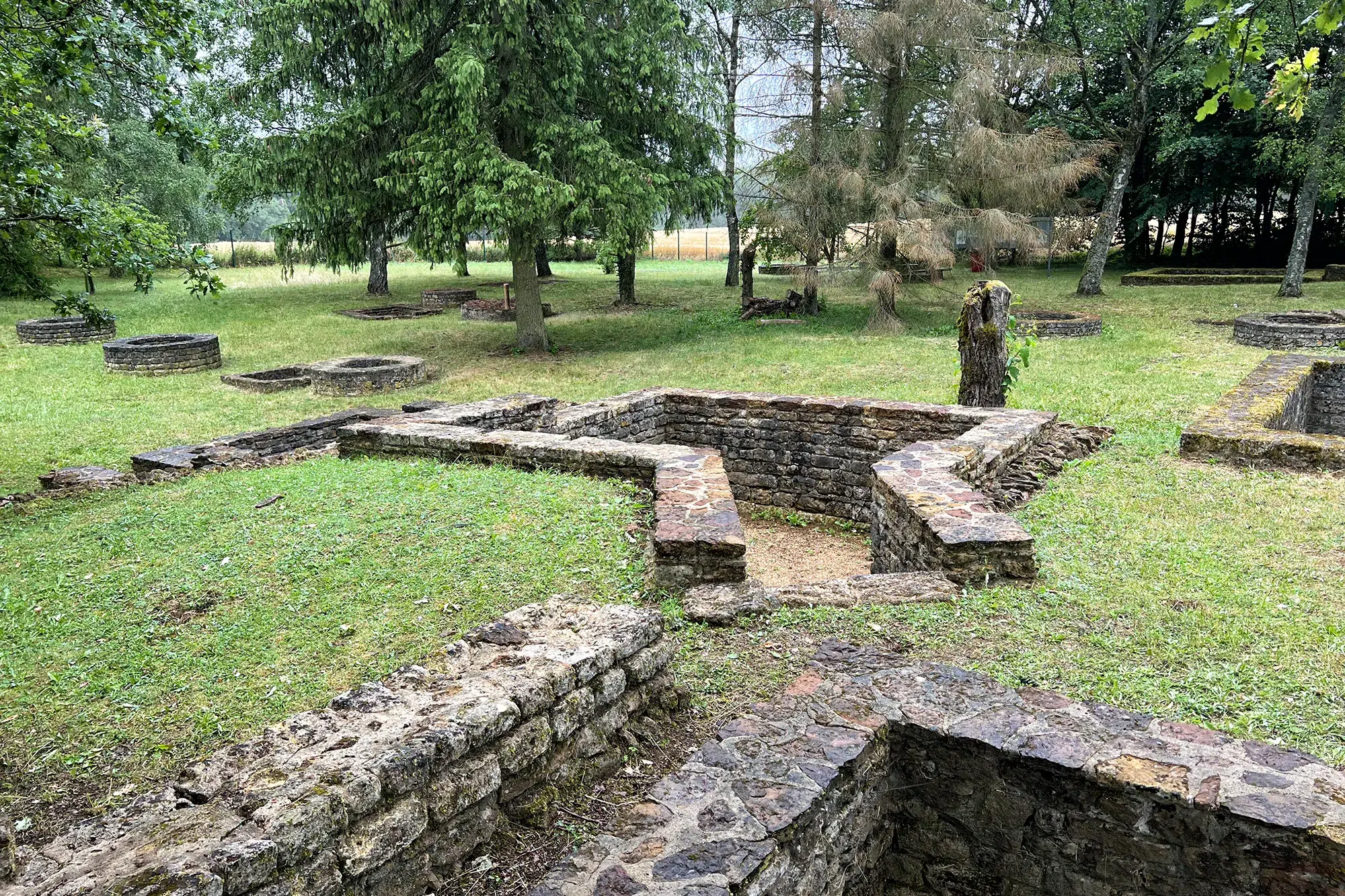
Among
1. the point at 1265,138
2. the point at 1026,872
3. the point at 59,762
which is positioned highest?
the point at 1265,138

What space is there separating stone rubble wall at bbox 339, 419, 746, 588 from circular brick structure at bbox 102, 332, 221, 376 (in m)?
8.22

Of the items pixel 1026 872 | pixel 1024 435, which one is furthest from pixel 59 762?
pixel 1024 435

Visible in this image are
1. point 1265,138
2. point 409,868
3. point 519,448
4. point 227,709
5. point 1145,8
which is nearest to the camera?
point 409,868

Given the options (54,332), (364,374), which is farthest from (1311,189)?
(54,332)

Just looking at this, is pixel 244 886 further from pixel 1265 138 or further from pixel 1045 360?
pixel 1265 138

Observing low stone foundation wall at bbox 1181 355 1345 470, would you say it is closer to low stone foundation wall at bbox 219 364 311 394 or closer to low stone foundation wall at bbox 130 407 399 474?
low stone foundation wall at bbox 130 407 399 474

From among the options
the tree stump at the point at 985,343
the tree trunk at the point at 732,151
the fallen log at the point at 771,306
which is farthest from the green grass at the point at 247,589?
the fallen log at the point at 771,306

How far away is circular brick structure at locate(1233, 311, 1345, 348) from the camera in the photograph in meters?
14.0

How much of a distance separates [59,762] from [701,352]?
13426mm

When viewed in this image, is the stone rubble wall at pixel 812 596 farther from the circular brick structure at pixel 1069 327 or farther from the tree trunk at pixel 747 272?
the tree trunk at pixel 747 272

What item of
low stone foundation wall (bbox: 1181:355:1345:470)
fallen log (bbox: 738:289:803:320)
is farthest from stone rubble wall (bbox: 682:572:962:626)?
fallen log (bbox: 738:289:803:320)

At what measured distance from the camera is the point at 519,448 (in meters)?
7.61

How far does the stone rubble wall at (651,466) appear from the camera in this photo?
17.1 ft

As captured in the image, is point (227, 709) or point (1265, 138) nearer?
point (227, 709)
